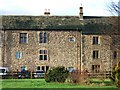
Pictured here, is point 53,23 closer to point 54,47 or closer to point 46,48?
point 54,47

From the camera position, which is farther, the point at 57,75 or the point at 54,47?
the point at 54,47

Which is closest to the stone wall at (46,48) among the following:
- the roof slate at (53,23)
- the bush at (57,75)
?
the roof slate at (53,23)

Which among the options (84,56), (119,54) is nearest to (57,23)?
(84,56)

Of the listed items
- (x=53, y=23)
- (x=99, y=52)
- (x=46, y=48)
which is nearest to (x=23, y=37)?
(x=46, y=48)

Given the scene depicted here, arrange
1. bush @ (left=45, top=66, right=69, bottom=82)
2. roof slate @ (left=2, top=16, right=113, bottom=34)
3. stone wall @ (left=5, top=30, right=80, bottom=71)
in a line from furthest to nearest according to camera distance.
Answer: roof slate @ (left=2, top=16, right=113, bottom=34), stone wall @ (left=5, top=30, right=80, bottom=71), bush @ (left=45, top=66, right=69, bottom=82)

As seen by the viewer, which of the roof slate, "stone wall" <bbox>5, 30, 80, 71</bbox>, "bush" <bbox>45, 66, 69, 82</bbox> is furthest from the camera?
Answer: the roof slate

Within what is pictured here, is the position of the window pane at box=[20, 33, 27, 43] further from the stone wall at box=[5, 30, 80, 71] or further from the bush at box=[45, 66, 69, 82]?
the bush at box=[45, 66, 69, 82]

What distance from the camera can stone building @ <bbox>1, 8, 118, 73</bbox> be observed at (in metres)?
65.6

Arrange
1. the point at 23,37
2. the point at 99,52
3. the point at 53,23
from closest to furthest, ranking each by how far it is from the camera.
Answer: the point at 23,37 < the point at 99,52 < the point at 53,23

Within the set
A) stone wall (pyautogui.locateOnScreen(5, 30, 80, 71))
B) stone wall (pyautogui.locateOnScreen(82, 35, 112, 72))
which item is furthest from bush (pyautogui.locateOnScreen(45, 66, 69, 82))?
stone wall (pyautogui.locateOnScreen(82, 35, 112, 72))

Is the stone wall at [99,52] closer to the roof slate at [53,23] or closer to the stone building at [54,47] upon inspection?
the stone building at [54,47]

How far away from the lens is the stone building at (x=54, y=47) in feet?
215

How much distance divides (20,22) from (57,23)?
17.3 ft

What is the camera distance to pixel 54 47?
6588 cm
